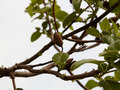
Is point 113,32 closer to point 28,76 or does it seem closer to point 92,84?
point 92,84

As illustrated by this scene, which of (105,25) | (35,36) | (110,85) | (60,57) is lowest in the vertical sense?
(110,85)

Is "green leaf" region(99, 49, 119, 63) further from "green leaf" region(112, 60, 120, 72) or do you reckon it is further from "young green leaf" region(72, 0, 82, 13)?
"young green leaf" region(72, 0, 82, 13)

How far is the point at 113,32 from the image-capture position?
75 centimetres

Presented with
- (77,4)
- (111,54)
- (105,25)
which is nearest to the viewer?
(111,54)

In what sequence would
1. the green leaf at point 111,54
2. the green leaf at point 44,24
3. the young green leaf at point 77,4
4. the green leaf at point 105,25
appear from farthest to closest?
the green leaf at point 44,24, the green leaf at point 105,25, the young green leaf at point 77,4, the green leaf at point 111,54

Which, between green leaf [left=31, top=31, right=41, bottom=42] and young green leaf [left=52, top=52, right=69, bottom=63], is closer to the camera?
young green leaf [left=52, top=52, right=69, bottom=63]

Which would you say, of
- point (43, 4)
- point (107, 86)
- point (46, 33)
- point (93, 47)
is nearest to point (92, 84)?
point (107, 86)

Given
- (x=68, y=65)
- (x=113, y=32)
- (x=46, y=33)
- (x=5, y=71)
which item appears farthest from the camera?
(x=46, y=33)

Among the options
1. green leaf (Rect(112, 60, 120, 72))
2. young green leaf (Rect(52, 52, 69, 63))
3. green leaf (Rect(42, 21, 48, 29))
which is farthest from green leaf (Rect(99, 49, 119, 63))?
green leaf (Rect(42, 21, 48, 29))

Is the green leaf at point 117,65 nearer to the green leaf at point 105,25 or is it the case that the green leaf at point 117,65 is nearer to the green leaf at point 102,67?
the green leaf at point 102,67

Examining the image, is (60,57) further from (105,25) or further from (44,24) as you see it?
(44,24)

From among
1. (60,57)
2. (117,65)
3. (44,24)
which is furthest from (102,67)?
(44,24)

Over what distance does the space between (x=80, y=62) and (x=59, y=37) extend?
0.50ft

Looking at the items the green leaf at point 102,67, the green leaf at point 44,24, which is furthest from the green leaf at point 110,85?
the green leaf at point 44,24
